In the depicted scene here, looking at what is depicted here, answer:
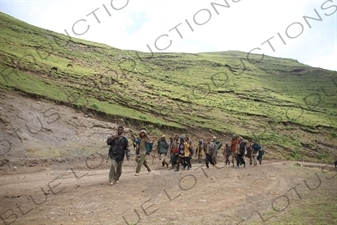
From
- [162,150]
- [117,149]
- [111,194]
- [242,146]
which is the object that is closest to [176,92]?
[242,146]

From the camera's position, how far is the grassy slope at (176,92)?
1344 inches

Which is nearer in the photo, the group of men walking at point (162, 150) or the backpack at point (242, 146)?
the group of men walking at point (162, 150)

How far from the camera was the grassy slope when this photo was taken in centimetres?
3412

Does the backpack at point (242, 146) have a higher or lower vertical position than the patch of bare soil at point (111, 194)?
lower

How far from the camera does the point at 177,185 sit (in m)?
12.3

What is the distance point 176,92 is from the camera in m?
54.4

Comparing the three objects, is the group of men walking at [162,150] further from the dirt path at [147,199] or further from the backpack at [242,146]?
the dirt path at [147,199]

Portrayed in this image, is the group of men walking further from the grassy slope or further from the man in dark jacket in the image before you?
the grassy slope

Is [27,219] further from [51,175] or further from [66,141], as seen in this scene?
[66,141]

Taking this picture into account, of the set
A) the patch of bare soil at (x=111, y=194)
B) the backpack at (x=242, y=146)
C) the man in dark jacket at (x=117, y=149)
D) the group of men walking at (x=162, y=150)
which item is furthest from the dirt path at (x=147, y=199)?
the backpack at (x=242, y=146)

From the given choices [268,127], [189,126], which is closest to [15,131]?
[189,126]

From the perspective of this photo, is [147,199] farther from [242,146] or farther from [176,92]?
[176,92]

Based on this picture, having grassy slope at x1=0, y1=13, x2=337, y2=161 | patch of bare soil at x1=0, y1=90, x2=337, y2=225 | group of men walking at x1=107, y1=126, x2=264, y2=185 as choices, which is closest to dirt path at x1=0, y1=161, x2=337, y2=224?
patch of bare soil at x1=0, y1=90, x2=337, y2=225

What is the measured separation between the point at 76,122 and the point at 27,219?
60.2 feet
